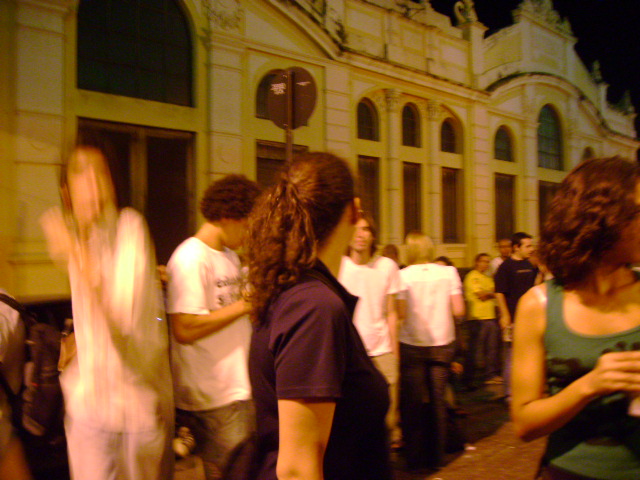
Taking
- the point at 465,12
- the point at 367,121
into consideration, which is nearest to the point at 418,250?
the point at 367,121

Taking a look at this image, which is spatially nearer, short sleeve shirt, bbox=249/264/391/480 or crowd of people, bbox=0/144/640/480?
short sleeve shirt, bbox=249/264/391/480

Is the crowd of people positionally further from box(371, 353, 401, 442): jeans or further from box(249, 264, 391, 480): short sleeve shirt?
box(371, 353, 401, 442): jeans

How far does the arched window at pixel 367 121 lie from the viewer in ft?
37.3

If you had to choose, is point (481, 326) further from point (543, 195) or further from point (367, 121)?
point (543, 195)

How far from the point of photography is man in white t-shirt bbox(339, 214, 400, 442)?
187 inches

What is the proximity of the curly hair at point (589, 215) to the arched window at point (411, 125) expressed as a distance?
34.5ft

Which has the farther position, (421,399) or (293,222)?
(421,399)

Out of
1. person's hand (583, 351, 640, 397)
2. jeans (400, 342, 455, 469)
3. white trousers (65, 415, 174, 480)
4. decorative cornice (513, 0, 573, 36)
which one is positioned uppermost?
decorative cornice (513, 0, 573, 36)

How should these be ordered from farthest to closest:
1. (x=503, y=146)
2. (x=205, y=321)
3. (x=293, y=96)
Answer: (x=503, y=146) < (x=293, y=96) < (x=205, y=321)

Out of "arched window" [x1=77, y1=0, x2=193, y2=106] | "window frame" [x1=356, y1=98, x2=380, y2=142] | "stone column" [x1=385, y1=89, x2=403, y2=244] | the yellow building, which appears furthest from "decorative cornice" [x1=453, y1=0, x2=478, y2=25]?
"arched window" [x1=77, y1=0, x2=193, y2=106]

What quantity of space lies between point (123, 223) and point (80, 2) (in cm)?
636

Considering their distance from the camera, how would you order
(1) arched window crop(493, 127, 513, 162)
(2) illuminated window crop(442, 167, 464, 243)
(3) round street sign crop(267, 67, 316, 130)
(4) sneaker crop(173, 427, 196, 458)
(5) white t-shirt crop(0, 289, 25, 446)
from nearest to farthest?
(5) white t-shirt crop(0, 289, 25, 446)
(4) sneaker crop(173, 427, 196, 458)
(3) round street sign crop(267, 67, 316, 130)
(2) illuminated window crop(442, 167, 464, 243)
(1) arched window crop(493, 127, 513, 162)

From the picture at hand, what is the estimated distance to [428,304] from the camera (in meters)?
5.22

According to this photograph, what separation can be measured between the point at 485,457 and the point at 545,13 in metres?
14.1
